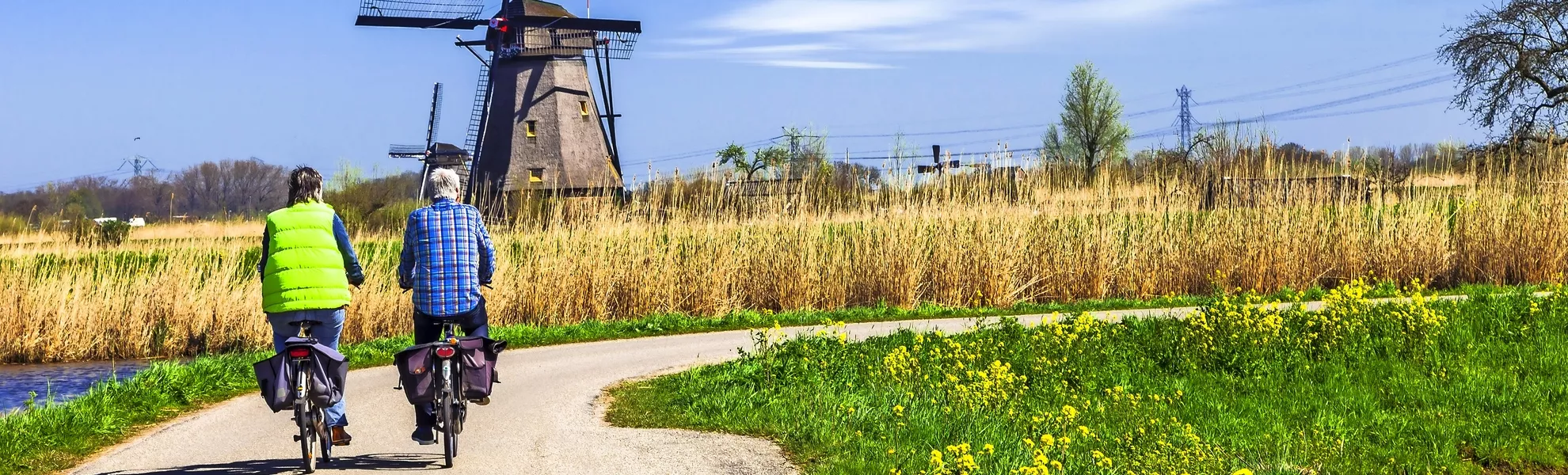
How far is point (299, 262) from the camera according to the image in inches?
309

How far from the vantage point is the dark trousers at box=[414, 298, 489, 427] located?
8.02m

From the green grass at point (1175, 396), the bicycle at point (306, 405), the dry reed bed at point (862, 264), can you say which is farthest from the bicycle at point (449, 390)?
the dry reed bed at point (862, 264)

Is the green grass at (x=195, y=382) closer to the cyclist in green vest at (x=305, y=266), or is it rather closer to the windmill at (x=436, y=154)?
the cyclist in green vest at (x=305, y=266)

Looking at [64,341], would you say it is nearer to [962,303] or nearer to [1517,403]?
[962,303]

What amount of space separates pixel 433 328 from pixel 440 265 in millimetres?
413

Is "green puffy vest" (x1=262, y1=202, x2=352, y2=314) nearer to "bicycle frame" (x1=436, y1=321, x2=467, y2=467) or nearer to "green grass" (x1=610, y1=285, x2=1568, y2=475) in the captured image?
"bicycle frame" (x1=436, y1=321, x2=467, y2=467)

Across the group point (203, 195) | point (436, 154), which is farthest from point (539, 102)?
point (203, 195)

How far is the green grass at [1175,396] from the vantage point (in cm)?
865

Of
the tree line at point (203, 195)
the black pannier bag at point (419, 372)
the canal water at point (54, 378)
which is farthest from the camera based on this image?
the tree line at point (203, 195)

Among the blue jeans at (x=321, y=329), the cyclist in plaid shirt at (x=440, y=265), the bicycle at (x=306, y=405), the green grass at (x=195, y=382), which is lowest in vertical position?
the green grass at (x=195, y=382)

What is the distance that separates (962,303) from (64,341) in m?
12.8

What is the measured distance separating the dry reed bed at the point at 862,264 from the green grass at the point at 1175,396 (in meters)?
5.23

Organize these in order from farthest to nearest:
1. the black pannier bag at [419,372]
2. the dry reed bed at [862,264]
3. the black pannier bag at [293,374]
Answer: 1. the dry reed bed at [862,264]
2. the black pannier bag at [419,372]
3. the black pannier bag at [293,374]

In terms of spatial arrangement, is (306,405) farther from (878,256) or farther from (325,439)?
(878,256)
